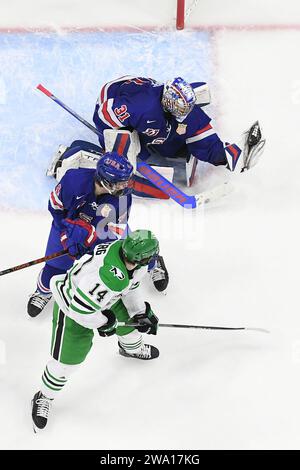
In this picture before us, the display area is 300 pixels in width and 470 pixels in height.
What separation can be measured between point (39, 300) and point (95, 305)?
95 cm

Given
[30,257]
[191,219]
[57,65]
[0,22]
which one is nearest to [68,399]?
[30,257]

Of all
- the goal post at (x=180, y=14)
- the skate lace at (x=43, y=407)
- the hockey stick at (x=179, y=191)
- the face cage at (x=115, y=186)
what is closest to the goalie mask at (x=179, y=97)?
the hockey stick at (x=179, y=191)

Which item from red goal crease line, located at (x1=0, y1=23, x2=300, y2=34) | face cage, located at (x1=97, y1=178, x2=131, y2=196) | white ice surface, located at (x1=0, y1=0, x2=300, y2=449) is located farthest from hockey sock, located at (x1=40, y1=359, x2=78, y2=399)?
red goal crease line, located at (x1=0, y1=23, x2=300, y2=34)

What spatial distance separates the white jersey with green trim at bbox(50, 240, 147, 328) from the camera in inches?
132

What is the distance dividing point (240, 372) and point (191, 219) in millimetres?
1033

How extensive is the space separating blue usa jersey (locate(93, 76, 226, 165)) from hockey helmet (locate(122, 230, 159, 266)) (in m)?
1.36

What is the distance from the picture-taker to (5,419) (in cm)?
387

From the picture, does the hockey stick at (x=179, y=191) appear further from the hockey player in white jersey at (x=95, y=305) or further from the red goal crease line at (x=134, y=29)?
the red goal crease line at (x=134, y=29)

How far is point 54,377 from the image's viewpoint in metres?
3.72

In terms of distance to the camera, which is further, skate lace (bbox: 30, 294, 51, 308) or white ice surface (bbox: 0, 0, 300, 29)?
white ice surface (bbox: 0, 0, 300, 29)

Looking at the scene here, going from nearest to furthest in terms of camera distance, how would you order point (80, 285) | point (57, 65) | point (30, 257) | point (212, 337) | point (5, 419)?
point (80, 285) → point (5, 419) → point (212, 337) → point (30, 257) → point (57, 65)

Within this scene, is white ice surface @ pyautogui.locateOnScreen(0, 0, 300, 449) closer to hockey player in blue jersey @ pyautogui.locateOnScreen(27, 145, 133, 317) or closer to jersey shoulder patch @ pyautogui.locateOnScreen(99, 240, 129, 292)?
hockey player in blue jersey @ pyautogui.locateOnScreen(27, 145, 133, 317)

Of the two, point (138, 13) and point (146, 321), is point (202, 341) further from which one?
point (138, 13)

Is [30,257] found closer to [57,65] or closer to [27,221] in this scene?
[27,221]
